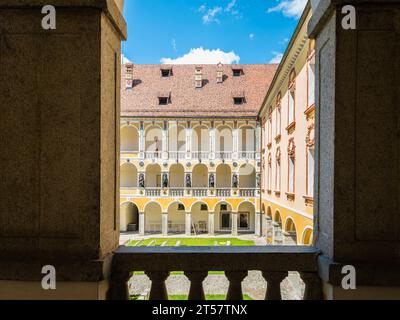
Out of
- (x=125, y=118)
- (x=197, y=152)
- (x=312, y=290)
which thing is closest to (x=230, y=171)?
(x=197, y=152)

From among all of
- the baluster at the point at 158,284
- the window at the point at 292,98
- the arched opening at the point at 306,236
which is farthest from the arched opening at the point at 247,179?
the baluster at the point at 158,284

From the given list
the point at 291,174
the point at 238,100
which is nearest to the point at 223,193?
the point at 238,100

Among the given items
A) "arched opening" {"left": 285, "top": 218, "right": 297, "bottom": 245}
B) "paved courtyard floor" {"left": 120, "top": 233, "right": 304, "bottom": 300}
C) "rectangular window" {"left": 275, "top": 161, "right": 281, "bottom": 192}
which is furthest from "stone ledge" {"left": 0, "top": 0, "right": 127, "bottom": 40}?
"rectangular window" {"left": 275, "top": 161, "right": 281, "bottom": 192}

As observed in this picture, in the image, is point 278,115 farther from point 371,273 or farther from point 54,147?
point 54,147

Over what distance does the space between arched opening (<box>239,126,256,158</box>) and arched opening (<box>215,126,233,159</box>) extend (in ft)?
3.00

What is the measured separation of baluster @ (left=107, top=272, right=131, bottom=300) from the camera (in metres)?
2.16

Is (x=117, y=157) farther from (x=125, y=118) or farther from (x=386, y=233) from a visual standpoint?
(x=125, y=118)

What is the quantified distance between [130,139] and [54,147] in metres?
28.3

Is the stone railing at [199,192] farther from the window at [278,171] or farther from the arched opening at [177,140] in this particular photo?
the window at [278,171]

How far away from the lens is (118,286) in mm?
2180

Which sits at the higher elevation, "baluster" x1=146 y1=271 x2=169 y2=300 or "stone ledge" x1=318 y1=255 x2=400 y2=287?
"stone ledge" x1=318 y1=255 x2=400 y2=287

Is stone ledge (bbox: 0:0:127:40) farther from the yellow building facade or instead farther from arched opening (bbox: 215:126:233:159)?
arched opening (bbox: 215:126:233:159)
